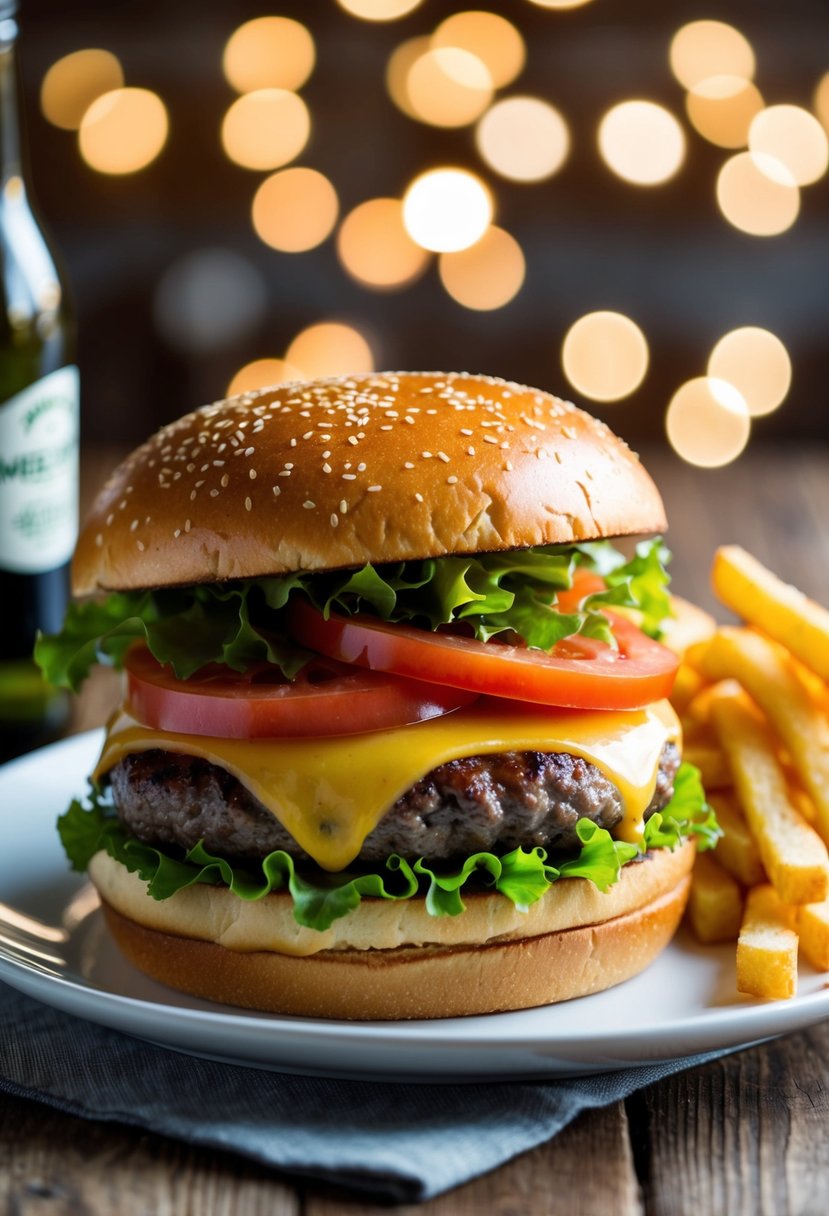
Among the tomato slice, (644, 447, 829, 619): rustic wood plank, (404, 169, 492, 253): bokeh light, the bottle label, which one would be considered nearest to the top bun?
the tomato slice

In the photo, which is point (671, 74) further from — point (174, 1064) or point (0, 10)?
point (174, 1064)

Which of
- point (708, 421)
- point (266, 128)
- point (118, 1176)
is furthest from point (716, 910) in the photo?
point (266, 128)

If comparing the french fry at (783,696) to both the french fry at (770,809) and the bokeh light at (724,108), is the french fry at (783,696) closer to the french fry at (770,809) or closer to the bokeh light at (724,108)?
the french fry at (770,809)

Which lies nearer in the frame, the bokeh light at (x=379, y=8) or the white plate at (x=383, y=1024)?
the white plate at (x=383, y=1024)

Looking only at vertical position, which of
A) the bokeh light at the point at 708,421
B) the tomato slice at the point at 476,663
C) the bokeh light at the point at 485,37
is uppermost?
the bokeh light at the point at 485,37


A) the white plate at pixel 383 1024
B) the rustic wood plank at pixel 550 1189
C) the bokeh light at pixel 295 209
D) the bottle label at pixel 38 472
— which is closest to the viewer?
the rustic wood plank at pixel 550 1189

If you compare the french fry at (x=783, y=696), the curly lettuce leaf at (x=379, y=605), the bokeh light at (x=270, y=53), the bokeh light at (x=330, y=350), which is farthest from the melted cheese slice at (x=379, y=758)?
the bokeh light at (x=270, y=53)

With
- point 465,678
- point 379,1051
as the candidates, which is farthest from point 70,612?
point 379,1051

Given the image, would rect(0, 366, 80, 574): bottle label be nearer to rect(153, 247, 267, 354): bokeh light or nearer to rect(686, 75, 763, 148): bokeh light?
rect(153, 247, 267, 354): bokeh light
